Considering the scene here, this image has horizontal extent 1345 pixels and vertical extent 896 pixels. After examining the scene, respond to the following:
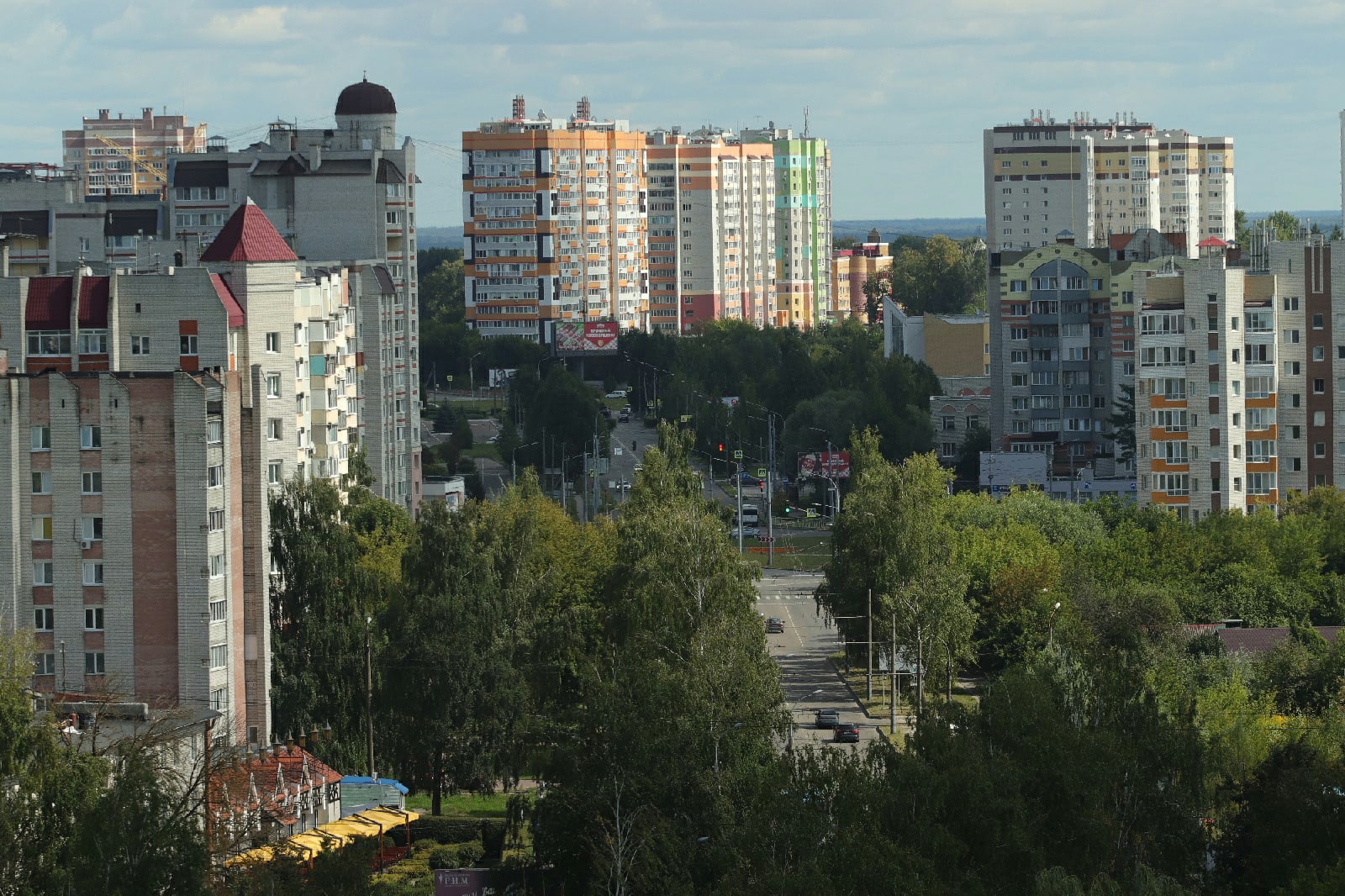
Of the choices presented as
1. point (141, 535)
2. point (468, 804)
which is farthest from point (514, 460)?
point (141, 535)

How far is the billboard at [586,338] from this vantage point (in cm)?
18412

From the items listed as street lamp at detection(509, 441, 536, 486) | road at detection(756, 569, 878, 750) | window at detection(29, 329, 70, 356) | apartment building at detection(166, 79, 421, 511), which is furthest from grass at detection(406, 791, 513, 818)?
street lamp at detection(509, 441, 536, 486)

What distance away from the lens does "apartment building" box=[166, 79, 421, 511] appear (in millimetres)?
100938

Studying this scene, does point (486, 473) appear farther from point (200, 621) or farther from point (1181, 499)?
point (200, 621)

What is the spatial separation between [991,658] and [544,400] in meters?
61.4

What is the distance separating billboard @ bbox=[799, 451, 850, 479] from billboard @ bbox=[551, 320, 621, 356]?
54.8m

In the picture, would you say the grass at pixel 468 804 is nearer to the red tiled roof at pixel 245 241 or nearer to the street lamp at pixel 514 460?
the red tiled roof at pixel 245 241

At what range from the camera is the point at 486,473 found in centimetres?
14150

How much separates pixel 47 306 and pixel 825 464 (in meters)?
61.2

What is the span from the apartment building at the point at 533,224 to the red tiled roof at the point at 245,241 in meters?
107

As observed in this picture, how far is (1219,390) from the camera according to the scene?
3750 inches

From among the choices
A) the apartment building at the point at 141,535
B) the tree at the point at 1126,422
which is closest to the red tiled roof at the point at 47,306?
the apartment building at the point at 141,535

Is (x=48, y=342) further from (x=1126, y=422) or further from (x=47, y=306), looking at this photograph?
(x=1126, y=422)

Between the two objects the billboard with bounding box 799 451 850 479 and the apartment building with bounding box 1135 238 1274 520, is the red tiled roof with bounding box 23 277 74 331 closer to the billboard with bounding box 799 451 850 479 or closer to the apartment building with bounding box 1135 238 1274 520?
the apartment building with bounding box 1135 238 1274 520
